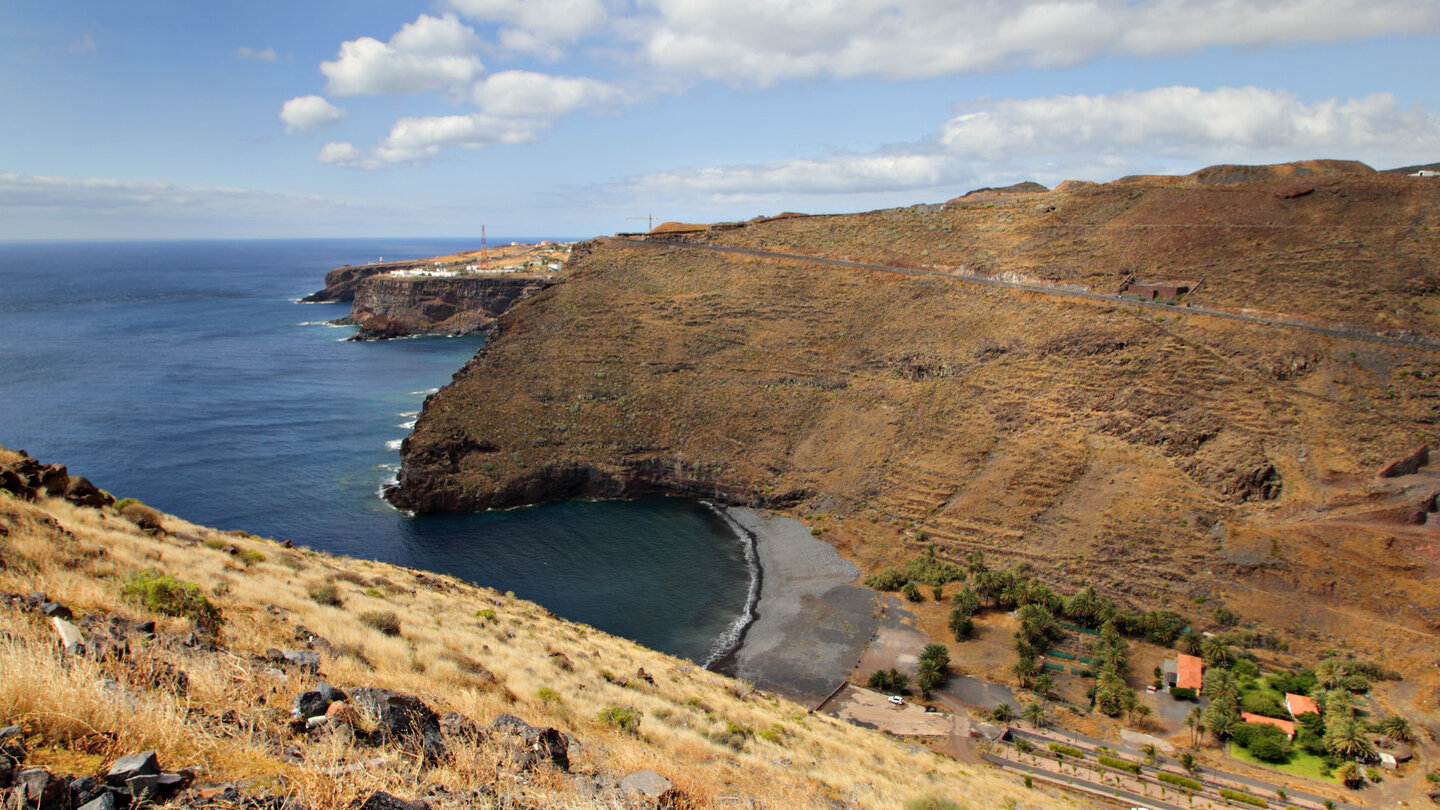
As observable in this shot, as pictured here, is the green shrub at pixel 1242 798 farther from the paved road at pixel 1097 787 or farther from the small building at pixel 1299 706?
the small building at pixel 1299 706

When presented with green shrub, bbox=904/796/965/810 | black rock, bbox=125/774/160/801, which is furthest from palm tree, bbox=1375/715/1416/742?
black rock, bbox=125/774/160/801

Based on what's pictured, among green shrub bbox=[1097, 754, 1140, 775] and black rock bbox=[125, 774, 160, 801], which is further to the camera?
green shrub bbox=[1097, 754, 1140, 775]

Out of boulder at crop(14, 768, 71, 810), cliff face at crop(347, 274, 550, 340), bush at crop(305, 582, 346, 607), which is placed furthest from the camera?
cliff face at crop(347, 274, 550, 340)

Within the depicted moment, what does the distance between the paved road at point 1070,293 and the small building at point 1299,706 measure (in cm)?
2723

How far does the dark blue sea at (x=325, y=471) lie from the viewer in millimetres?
46750

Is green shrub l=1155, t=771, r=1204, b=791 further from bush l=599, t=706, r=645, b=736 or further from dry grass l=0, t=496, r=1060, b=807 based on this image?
bush l=599, t=706, r=645, b=736

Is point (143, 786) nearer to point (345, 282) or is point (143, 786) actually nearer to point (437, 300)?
point (437, 300)

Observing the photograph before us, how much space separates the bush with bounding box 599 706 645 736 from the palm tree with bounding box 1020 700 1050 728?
25.2m

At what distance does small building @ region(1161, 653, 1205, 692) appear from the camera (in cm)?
3606

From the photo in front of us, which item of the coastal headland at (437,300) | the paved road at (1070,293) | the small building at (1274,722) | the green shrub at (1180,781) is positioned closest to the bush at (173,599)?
the green shrub at (1180,781)

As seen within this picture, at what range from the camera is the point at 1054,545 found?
46.8 metres

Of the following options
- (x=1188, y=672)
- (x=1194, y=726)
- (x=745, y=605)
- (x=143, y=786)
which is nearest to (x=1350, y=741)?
(x=1194, y=726)

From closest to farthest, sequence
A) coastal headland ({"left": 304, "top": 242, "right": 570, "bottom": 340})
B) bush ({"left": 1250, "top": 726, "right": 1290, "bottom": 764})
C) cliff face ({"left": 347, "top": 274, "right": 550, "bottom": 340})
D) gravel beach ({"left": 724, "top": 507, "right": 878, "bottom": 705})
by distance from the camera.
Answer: bush ({"left": 1250, "top": 726, "right": 1290, "bottom": 764}), gravel beach ({"left": 724, "top": 507, "right": 878, "bottom": 705}), coastal headland ({"left": 304, "top": 242, "right": 570, "bottom": 340}), cliff face ({"left": 347, "top": 274, "right": 550, "bottom": 340})

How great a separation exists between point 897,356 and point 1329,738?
39.3 m
